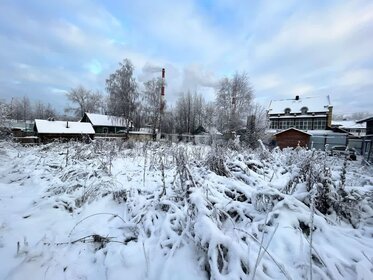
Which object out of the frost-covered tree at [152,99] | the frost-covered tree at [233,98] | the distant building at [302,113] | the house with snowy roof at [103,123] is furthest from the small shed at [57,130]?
the distant building at [302,113]

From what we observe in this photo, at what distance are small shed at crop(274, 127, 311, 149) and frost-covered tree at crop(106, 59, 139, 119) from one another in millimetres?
20984

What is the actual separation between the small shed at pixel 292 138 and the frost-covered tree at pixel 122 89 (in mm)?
20984

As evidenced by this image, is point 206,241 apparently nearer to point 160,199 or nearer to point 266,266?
point 266,266

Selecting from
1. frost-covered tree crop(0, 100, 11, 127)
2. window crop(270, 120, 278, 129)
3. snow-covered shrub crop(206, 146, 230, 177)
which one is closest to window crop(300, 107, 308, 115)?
window crop(270, 120, 278, 129)

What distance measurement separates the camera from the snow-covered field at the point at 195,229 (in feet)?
6.15

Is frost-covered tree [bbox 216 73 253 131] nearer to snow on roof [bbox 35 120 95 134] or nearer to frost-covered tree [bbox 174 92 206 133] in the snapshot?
frost-covered tree [bbox 174 92 206 133]

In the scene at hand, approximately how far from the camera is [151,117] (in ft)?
113

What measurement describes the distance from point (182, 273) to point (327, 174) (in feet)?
8.05

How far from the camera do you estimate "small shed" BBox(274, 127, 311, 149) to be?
2317cm

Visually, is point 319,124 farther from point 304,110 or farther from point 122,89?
point 122,89

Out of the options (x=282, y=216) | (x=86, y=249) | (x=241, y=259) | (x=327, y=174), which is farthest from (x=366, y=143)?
(x=86, y=249)

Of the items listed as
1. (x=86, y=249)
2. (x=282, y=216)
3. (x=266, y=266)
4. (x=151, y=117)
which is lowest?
(x=86, y=249)

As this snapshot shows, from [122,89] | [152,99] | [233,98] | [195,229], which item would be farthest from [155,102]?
[195,229]

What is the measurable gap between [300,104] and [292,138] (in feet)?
48.1
